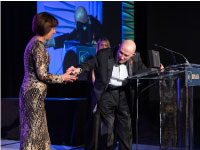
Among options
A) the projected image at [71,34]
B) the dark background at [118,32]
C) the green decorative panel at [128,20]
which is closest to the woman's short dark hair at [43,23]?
the projected image at [71,34]

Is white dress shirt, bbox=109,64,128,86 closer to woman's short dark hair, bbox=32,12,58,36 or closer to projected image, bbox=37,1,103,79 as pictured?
woman's short dark hair, bbox=32,12,58,36

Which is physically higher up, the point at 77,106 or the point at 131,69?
the point at 131,69

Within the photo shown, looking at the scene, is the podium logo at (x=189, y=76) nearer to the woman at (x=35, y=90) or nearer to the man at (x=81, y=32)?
the woman at (x=35, y=90)

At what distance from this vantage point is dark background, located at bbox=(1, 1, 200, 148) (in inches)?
211

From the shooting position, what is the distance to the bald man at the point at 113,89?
3078 mm

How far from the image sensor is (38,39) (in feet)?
7.34

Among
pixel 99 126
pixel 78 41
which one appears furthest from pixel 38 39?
pixel 78 41

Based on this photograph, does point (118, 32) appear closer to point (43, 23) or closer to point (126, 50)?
point (126, 50)

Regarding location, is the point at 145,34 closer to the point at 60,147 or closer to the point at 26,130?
the point at 60,147

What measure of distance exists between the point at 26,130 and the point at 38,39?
70 centimetres

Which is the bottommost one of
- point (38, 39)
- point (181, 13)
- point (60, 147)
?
point (60, 147)

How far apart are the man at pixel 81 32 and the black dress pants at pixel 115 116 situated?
82.1 inches

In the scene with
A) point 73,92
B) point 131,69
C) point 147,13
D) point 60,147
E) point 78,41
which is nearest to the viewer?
point 131,69

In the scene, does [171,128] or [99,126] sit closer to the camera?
[171,128]
